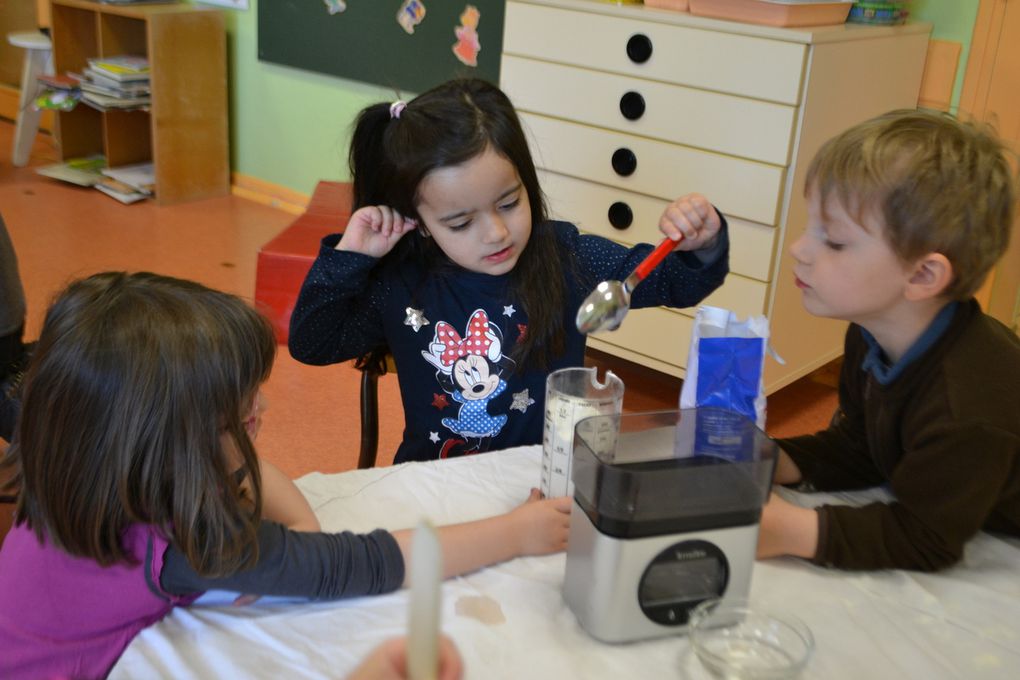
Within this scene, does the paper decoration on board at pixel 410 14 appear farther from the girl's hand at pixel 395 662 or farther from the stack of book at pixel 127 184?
the girl's hand at pixel 395 662

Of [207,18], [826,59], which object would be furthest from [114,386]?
[207,18]

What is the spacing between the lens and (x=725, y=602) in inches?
34.1

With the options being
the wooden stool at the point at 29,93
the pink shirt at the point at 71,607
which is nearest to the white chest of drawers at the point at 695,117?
the pink shirt at the point at 71,607

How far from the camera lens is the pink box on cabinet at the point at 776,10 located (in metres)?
2.09

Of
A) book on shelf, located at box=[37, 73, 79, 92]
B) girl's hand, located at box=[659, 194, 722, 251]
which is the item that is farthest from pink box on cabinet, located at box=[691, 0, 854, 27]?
book on shelf, located at box=[37, 73, 79, 92]

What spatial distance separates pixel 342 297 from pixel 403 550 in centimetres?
49

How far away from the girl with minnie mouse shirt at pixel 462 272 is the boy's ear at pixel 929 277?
0.28 m

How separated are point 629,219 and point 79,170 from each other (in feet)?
9.24

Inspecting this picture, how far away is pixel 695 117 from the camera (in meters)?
2.23

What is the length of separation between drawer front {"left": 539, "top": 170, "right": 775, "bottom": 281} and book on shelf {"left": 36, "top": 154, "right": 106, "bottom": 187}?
8.07 ft

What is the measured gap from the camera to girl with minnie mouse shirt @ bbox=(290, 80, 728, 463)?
4.13ft

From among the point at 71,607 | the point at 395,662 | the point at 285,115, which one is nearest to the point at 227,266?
the point at 285,115

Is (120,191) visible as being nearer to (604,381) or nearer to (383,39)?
(383,39)

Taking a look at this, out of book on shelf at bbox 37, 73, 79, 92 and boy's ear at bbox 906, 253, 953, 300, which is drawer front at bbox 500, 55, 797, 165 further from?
book on shelf at bbox 37, 73, 79, 92
